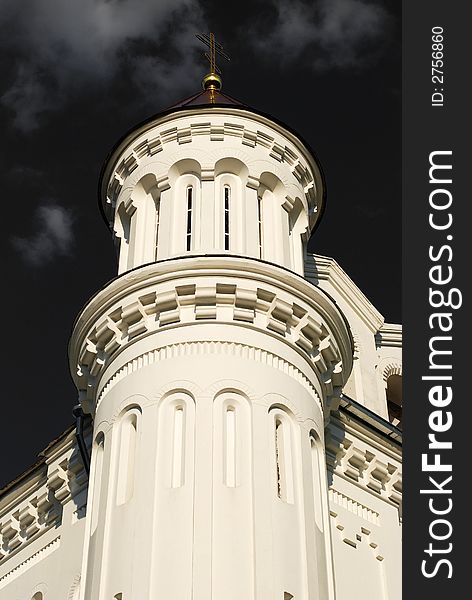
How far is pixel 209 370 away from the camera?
14812 mm

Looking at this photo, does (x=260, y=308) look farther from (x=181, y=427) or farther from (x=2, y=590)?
(x=2, y=590)

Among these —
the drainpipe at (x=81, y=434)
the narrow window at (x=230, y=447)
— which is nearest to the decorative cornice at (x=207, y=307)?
the drainpipe at (x=81, y=434)

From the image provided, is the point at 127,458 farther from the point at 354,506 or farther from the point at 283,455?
the point at 354,506

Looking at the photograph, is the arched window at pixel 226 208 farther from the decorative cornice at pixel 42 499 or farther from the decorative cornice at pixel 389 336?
the decorative cornice at pixel 389 336

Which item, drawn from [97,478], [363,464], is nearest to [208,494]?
[97,478]

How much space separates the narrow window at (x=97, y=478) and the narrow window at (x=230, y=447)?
5.76 ft

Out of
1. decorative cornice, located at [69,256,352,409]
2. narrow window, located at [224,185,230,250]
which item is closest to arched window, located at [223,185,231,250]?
narrow window, located at [224,185,230,250]

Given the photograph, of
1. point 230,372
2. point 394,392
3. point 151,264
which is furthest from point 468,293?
point 394,392

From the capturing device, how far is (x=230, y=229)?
1706cm

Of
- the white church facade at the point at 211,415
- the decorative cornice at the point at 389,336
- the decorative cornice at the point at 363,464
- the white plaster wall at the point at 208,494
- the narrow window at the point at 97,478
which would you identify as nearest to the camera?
the white plaster wall at the point at 208,494

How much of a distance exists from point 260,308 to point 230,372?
1274mm

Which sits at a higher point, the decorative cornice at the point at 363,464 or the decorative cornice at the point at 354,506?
the decorative cornice at the point at 363,464

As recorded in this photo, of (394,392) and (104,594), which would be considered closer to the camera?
(104,594)

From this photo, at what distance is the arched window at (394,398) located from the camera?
23625mm
